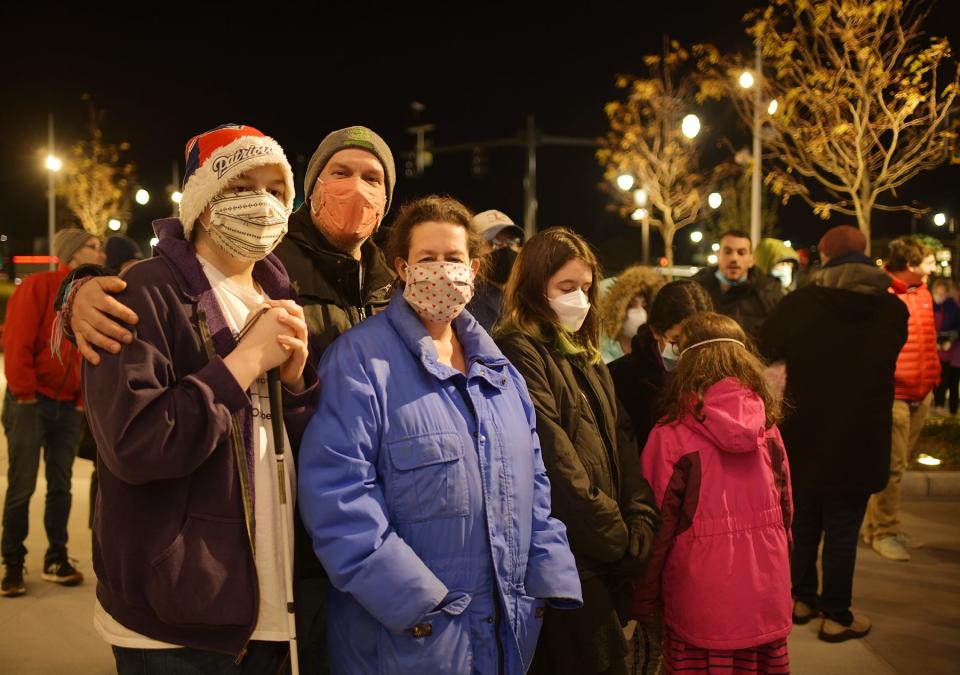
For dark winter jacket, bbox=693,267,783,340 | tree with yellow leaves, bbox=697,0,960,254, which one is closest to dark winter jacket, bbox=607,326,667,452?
dark winter jacket, bbox=693,267,783,340

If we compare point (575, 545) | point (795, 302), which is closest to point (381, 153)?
point (575, 545)

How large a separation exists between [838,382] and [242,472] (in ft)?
14.2

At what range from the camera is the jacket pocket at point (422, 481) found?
2.51m

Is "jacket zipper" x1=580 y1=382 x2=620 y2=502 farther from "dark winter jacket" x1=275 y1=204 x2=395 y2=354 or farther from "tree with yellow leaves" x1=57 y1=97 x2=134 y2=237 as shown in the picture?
"tree with yellow leaves" x1=57 y1=97 x2=134 y2=237

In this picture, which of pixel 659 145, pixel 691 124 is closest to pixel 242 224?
pixel 691 124

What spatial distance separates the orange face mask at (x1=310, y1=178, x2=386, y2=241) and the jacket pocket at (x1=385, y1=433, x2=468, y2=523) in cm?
103

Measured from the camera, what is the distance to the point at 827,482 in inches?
214

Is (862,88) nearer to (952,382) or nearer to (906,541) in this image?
(952,382)

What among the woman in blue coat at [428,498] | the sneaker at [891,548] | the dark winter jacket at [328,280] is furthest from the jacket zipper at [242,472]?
the sneaker at [891,548]

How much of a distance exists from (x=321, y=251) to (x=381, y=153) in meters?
0.46

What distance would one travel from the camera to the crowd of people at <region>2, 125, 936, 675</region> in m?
2.16

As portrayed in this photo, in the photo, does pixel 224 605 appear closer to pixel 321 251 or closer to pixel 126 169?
pixel 321 251

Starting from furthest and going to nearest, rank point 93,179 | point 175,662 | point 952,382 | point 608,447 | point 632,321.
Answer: point 93,179 < point 952,382 < point 632,321 < point 608,447 < point 175,662

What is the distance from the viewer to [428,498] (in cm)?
252
